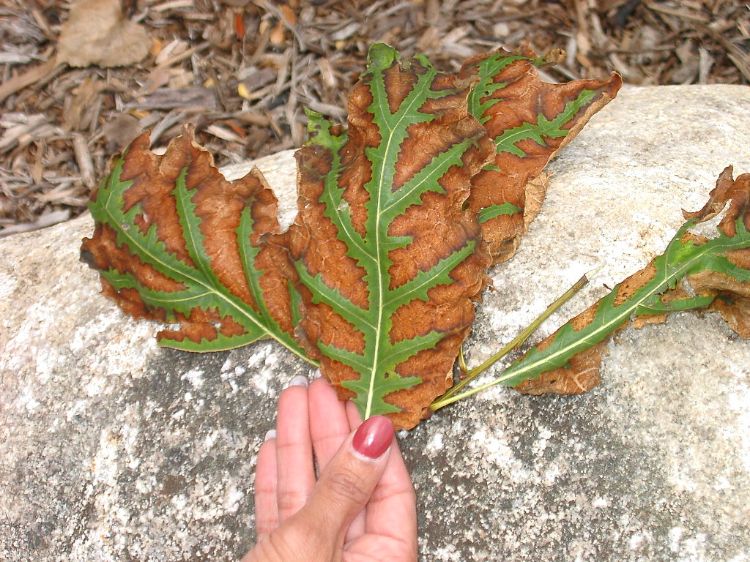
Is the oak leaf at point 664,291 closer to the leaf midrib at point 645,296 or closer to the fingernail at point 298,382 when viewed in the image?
the leaf midrib at point 645,296

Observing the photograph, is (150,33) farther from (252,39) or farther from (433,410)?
(433,410)

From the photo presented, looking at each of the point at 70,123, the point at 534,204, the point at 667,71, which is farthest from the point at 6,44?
the point at 667,71

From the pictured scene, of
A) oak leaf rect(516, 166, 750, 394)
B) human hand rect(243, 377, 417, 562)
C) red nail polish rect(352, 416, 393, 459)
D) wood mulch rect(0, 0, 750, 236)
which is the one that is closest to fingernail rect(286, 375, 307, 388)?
human hand rect(243, 377, 417, 562)

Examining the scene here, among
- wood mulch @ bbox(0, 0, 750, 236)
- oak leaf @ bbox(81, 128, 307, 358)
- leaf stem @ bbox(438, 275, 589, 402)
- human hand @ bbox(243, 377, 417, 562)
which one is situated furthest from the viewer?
wood mulch @ bbox(0, 0, 750, 236)

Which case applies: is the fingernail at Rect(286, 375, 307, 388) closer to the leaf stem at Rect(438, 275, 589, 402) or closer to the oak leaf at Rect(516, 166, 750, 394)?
the leaf stem at Rect(438, 275, 589, 402)

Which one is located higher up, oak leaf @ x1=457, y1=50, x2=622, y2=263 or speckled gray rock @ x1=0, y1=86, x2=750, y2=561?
oak leaf @ x1=457, y1=50, x2=622, y2=263

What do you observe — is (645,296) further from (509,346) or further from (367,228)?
(367,228)
